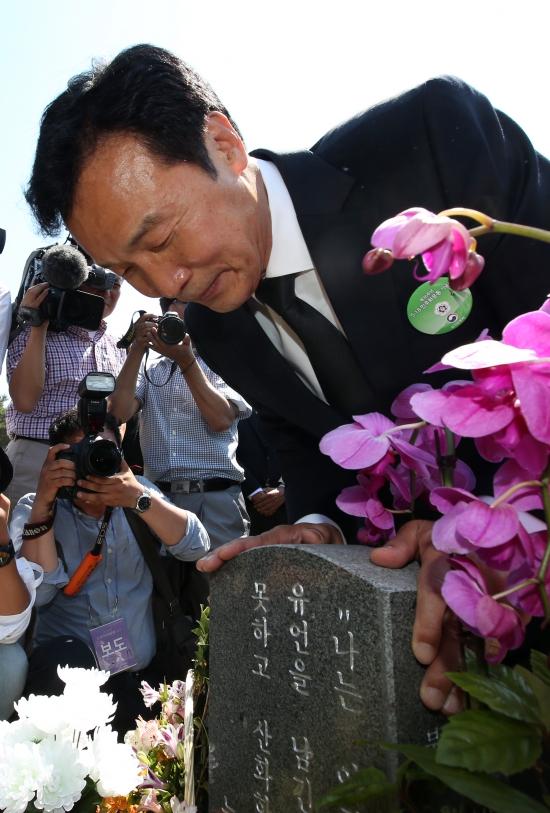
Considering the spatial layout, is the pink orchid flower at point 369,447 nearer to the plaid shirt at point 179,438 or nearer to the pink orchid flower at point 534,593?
the pink orchid flower at point 534,593

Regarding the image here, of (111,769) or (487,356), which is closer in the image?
(487,356)

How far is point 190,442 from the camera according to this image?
2980mm

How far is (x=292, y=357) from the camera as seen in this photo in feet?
5.17

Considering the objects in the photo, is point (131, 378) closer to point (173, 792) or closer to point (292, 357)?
point (292, 357)

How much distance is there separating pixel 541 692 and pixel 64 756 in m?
0.77

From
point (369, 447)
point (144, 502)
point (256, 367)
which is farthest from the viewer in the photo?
point (144, 502)

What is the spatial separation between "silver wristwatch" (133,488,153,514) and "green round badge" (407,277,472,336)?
1.51 metres

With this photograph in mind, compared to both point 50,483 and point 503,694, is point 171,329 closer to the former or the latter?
point 50,483

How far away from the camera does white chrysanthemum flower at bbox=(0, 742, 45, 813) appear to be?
0.99m

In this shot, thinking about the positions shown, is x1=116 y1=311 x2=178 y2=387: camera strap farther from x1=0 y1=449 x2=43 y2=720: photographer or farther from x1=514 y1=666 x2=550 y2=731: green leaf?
x1=514 y1=666 x2=550 y2=731: green leaf

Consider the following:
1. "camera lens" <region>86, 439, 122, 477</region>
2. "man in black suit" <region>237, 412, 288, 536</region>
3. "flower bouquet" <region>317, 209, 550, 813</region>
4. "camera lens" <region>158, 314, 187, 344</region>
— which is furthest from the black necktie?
"man in black suit" <region>237, 412, 288, 536</region>

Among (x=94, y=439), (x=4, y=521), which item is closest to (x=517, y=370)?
(x=4, y=521)

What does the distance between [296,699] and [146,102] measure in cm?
115

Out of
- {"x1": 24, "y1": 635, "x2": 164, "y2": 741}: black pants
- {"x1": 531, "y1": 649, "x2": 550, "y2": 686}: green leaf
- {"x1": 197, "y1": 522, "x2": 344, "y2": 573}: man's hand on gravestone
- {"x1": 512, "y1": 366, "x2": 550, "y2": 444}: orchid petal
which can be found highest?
{"x1": 512, "y1": 366, "x2": 550, "y2": 444}: orchid petal
